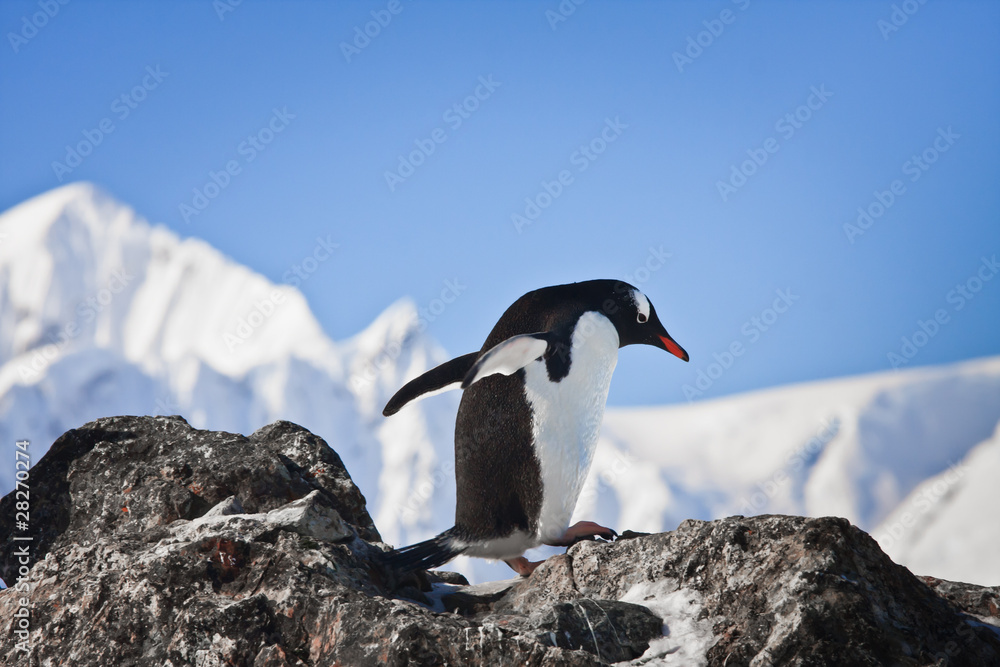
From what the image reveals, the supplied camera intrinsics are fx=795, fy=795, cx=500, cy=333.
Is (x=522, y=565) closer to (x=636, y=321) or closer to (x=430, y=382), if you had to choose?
(x=430, y=382)

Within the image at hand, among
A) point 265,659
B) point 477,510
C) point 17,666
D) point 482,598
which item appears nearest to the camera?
point 265,659

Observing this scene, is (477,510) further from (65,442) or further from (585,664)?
(65,442)

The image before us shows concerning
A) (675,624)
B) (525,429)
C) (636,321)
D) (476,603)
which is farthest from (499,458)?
(675,624)

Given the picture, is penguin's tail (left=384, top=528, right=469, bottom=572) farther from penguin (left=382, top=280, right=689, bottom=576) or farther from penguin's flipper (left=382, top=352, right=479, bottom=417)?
penguin's flipper (left=382, top=352, right=479, bottom=417)

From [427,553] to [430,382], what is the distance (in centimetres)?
90

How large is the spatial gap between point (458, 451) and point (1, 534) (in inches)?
89.3

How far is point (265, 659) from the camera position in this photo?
7.91ft

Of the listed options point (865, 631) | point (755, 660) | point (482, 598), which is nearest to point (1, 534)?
point (482, 598)

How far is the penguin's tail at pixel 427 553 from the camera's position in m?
3.23

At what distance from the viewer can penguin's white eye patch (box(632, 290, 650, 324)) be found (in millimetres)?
4215

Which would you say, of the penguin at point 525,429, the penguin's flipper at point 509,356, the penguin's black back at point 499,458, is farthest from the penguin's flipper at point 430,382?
the penguin's flipper at point 509,356

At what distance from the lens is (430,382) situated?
4.00 metres

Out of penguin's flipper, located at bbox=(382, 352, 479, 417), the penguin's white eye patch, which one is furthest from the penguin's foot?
the penguin's white eye patch

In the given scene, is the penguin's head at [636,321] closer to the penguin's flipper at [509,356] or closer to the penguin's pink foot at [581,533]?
the penguin's flipper at [509,356]
